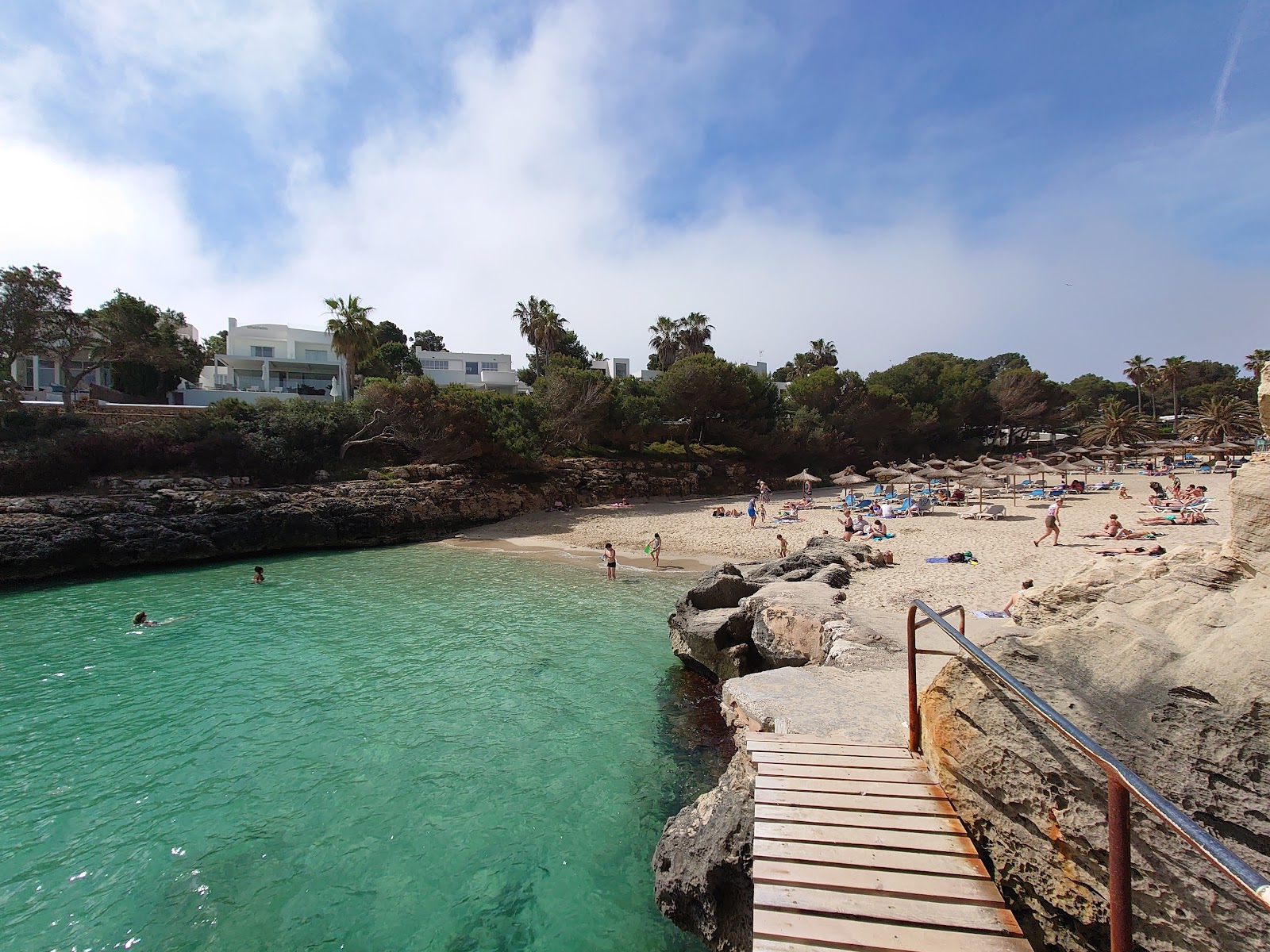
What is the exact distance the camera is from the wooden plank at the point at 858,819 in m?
4.02

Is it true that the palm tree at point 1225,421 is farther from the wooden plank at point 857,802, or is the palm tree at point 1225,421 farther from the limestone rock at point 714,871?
the limestone rock at point 714,871

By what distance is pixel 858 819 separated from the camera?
4.13 meters

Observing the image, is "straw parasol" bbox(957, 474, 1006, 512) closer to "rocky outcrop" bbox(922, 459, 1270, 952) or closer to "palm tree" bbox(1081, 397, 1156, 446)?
"rocky outcrop" bbox(922, 459, 1270, 952)

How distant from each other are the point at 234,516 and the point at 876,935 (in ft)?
96.1

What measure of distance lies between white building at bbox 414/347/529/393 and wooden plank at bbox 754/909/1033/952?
58151 mm

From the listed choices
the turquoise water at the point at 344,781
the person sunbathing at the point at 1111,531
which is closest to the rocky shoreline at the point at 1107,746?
the turquoise water at the point at 344,781

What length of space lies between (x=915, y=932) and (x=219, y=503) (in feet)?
97.3

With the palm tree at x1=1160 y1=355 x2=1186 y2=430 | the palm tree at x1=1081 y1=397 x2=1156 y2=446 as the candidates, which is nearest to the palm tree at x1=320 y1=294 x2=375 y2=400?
the palm tree at x1=1081 y1=397 x2=1156 y2=446

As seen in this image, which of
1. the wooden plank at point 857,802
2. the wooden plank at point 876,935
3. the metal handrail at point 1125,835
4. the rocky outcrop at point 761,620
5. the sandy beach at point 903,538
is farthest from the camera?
the sandy beach at point 903,538

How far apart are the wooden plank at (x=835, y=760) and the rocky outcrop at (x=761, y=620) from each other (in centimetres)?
356

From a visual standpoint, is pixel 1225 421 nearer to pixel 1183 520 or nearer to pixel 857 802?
pixel 1183 520

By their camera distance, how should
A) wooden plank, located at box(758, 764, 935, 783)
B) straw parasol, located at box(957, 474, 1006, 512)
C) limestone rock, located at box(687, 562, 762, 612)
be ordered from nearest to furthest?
wooden plank, located at box(758, 764, 935, 783), limestone rock, located at box(687, 562, 762, 612), straw parasol, located at box(957, 474, 1006, 512)

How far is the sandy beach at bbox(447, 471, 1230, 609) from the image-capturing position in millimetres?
13742

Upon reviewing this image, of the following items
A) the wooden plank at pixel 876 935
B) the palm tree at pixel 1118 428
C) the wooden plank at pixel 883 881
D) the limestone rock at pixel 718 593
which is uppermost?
the palm tree at pixel 1118 428
